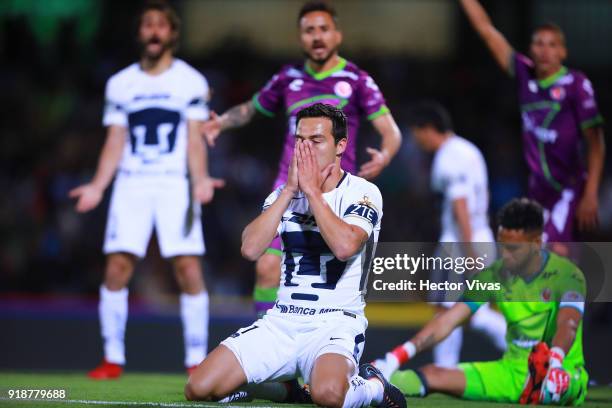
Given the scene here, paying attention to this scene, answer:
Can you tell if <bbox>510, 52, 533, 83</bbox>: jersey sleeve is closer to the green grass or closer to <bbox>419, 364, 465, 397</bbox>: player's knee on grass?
the green grass

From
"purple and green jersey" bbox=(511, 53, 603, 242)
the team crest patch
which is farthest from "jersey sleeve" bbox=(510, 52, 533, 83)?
the team crest patch

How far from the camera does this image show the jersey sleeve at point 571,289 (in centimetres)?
696

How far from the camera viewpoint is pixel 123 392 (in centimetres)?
692

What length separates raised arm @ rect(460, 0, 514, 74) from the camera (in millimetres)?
8555

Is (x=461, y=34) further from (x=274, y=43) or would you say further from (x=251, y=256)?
(x=251, y=256)

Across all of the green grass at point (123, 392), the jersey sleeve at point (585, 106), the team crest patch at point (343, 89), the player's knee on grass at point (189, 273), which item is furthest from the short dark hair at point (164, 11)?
the jersey sleeve at point (585, 106)

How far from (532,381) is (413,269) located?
39.0 inches

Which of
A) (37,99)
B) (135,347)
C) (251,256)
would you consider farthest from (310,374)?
(37,99)

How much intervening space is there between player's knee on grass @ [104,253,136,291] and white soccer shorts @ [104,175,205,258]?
54mm

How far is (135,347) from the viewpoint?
37.5ft

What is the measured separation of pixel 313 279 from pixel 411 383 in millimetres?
1312

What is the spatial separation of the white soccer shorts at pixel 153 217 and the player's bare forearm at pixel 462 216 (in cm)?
235

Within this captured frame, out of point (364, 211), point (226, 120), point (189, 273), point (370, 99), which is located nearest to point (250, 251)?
point (364, 211)

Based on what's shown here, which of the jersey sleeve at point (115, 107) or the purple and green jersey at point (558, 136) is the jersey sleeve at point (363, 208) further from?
the jersey sleeve at point (115, 107)
